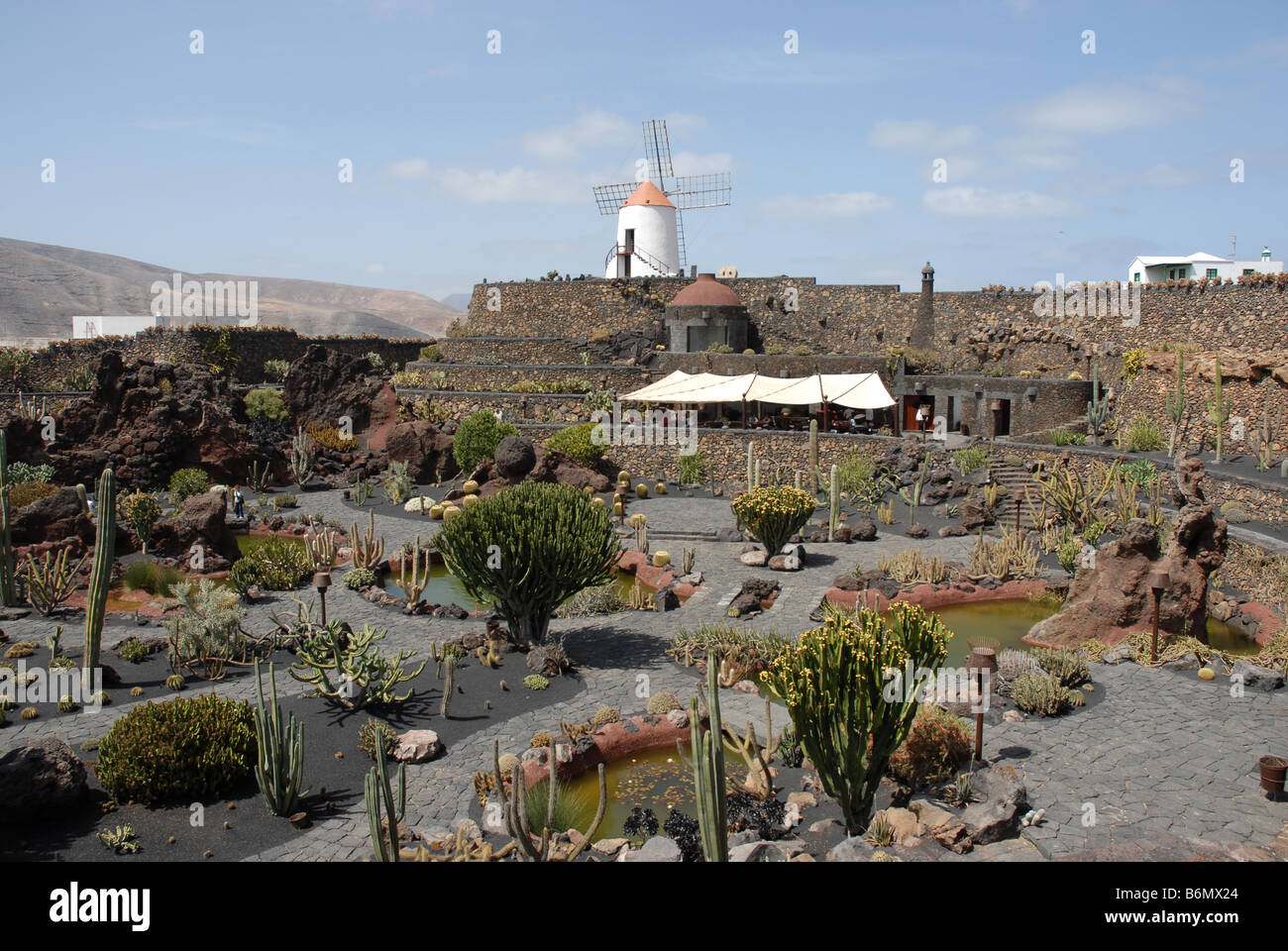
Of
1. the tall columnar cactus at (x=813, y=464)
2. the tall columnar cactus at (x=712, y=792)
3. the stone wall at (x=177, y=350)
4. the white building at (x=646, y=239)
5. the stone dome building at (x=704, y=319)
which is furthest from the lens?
the white building at (x=646, y=239)

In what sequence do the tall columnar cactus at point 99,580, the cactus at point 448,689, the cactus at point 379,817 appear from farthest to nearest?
the tall columnar cactus at point 99,580
the cactus at point 448,689
the cactus at point 379,817

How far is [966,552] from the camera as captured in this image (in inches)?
735

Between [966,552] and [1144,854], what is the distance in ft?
39.8

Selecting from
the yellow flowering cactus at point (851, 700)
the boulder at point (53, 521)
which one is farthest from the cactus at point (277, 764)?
the boulder at point (53, 521)

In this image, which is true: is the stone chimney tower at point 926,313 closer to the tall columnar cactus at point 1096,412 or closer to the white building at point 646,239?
the tall columnar cactus at point 1096,412

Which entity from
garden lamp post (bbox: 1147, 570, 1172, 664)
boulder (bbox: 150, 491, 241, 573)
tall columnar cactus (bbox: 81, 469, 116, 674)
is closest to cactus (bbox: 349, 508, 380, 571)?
boulder (bbox: 150, 491, 241, 573)

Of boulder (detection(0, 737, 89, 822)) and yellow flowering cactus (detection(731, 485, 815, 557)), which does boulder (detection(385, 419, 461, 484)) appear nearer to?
yellow flowering cactus (detection(731, 485, 815, 557))

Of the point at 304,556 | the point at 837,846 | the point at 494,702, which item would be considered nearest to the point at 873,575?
the point at 494,702

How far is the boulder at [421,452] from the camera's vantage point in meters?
27.4

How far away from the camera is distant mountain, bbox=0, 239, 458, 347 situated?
247 feet

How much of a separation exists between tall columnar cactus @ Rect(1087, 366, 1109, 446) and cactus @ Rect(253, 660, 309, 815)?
22898 millimetres

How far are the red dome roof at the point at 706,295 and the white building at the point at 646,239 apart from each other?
5336 millimetres

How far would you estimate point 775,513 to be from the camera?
18.2 metres

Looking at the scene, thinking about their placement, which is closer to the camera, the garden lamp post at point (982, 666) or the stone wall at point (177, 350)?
the garden lamp post at point (982, 666)
